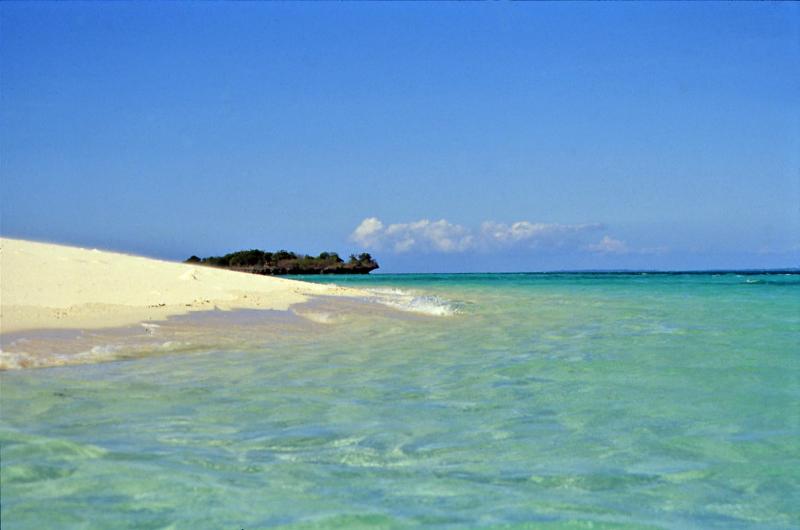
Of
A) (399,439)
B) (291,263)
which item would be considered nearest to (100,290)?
(399,439)

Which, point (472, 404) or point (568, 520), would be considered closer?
point (568, 520)

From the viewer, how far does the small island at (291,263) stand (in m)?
103

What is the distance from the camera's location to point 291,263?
108 meters

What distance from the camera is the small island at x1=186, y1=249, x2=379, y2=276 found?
103m

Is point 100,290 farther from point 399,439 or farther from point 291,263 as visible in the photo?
point 291,263

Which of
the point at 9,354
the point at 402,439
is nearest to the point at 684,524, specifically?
the point at 402,439

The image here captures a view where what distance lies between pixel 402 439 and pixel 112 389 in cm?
252

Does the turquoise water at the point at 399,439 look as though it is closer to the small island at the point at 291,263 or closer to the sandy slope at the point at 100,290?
the sandy slope at the point at 100,290

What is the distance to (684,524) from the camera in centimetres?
305

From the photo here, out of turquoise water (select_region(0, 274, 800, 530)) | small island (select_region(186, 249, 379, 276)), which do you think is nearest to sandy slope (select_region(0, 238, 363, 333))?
turquoise water (select_region(0, 274, 800, 530))

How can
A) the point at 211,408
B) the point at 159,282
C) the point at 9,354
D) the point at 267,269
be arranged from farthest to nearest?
1. the point at 267,269
2. the point at 159,282
3. the point at 9,354
4. the point at 211,408

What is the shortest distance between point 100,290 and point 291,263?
315ft

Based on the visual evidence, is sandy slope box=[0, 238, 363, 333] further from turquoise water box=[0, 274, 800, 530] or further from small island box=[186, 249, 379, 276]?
small island box=[186, 249, 379, 276]

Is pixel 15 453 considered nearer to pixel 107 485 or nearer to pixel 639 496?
pixel 107 485
